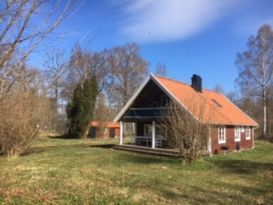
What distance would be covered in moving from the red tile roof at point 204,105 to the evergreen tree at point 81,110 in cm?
1704

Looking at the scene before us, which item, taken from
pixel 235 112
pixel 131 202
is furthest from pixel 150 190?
pixel 235 112

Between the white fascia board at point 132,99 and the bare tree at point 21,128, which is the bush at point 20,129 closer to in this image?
the bare tree at point 21,128

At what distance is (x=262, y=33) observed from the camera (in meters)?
39.0

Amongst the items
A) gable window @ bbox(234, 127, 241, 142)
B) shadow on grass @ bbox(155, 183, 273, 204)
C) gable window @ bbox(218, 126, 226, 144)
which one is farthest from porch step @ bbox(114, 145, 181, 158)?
shadow on grass @ bbox(155, 183, 273, 204)

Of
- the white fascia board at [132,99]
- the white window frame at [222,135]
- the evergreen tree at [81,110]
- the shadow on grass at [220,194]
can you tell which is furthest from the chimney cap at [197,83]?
the evergreen tree at [81,110]

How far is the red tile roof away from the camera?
17.1 m

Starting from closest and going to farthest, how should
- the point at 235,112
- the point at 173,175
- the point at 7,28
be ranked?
the point at 7,28, the point at 173,175, the point at 235,112

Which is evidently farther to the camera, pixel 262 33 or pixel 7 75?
pixel 262 33

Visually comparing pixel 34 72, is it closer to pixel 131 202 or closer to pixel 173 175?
pixel 131 202

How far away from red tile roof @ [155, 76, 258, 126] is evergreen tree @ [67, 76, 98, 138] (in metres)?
17.0

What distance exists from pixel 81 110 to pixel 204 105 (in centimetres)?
2598

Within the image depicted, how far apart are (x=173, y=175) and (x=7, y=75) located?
973cm

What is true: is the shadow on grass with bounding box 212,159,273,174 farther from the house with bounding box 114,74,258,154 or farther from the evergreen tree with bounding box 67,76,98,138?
the evergreen tree with bounding box 67,76,98,138

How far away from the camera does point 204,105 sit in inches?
673
